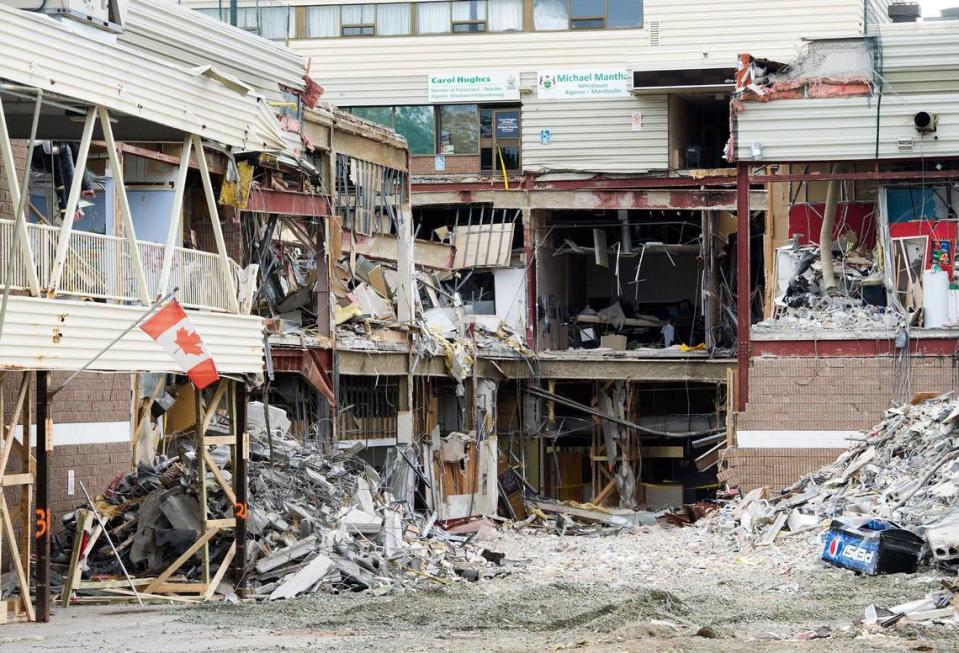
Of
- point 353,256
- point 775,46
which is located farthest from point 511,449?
point 775,46

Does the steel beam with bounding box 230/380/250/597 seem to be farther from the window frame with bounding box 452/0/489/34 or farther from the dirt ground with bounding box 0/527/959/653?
the window frame with bounding box 452/0/489/34

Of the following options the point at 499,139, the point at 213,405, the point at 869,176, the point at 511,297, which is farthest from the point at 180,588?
the point at 499,139

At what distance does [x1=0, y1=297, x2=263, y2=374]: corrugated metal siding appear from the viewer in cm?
1552

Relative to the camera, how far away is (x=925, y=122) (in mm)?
32719

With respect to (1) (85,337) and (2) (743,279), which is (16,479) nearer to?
(1) (85,337)

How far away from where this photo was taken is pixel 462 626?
55.4 feet

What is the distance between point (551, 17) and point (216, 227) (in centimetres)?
2799

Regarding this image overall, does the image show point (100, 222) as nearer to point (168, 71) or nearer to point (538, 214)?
point (168, 71)

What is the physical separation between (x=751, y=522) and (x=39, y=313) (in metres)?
15.2

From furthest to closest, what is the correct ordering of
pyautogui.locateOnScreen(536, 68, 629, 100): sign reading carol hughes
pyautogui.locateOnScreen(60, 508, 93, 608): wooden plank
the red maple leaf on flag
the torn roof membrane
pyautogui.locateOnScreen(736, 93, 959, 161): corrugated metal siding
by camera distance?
pyautogui.locateOnScreen(536, 68, 629, 100): sign reading carol hughes → the torn roof membrane → pyautogui.locateOnScreen(736, 93, 959, 161): corrugated metal siding → pyautogui.locateOnScreen(60, 508, 93, 608): wooden plank → the red maple leaf on flag

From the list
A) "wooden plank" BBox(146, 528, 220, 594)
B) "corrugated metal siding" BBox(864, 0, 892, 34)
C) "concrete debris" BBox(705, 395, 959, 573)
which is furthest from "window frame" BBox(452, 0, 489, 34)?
"wooden plank" BBox(146, 528, 220, 594)

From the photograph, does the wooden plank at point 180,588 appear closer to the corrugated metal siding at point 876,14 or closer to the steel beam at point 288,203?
the steel beam at point 288,203

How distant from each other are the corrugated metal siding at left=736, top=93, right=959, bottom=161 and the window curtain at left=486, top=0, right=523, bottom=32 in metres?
13.8

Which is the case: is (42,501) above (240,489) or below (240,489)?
above
